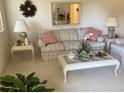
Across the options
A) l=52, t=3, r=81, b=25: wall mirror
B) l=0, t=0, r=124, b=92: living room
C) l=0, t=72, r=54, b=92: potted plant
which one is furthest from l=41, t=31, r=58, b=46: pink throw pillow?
l=0, t=72, r=54, b=92: potted plant

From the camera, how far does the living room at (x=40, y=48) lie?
3262mm

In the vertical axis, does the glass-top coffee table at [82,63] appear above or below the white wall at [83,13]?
below

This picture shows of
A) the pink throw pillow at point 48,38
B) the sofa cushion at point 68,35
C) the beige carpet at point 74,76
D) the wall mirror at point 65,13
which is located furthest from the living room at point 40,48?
the pink throw pillow at point 48,38

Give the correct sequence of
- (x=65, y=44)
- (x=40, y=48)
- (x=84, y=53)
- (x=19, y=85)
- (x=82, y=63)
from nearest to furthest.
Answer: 1. (x=19, y=85)
2. (x=82, y=63)
3. (x=84, y=53)
4. (x=65, y=44)
5. (x=40, y=48)

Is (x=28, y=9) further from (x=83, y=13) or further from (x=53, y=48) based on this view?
(x=83, y=13)

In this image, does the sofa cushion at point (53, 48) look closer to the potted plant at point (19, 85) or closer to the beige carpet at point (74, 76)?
the beige carpet at point (74, 76)

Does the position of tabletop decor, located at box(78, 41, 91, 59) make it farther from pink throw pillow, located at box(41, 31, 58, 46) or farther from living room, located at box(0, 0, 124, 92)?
pink throw pillow, located at box(41, 31, 58, 46)

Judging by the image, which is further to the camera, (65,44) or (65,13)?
(65,13)

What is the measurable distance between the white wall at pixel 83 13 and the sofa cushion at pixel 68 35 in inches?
17.6

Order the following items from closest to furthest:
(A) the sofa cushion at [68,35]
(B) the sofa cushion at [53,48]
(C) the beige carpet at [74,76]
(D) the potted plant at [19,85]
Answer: (D) the potted plant at [19,85] < (C) the beige carpet at [74,76] < (B) the sofa cushion at [53,48] < (A) the sofa cushion at [68,35]

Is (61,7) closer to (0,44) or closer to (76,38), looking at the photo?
(76,38)

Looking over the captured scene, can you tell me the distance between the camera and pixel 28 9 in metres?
4.80

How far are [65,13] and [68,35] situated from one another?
2.38 ft

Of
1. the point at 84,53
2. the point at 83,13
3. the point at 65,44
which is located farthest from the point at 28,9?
the point at 84,53
